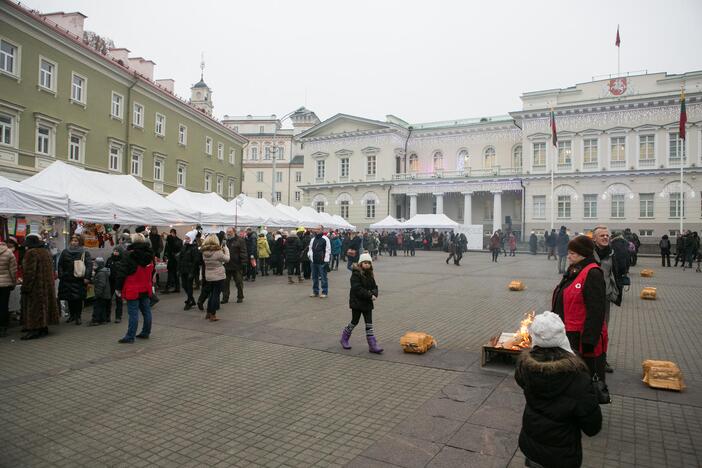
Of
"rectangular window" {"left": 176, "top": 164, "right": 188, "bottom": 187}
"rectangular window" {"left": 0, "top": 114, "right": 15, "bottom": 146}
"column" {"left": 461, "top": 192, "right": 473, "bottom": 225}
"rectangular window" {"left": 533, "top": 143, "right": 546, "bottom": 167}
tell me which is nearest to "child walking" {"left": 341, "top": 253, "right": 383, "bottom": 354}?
"rectangular window" {"left": 0, "top": 114, "right": 15, "bottom": 146}

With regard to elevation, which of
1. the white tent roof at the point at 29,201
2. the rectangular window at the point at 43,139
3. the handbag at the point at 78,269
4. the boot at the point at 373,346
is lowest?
the boot at the point at 373,346

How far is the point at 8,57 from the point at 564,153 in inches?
1759

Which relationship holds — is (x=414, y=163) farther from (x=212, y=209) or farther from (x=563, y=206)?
(x=212, y=209)

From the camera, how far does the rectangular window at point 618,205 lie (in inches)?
1630

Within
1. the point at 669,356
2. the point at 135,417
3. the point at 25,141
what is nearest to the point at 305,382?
the point at 135,417

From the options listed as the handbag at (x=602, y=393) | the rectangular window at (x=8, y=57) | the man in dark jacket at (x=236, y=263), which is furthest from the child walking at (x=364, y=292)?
the rectangular window at (x=8, y=57)

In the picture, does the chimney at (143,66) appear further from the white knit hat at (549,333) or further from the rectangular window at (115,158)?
the white knit hat at (549,333)

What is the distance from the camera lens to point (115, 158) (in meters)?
30.3

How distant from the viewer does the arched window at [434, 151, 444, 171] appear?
54969 mm

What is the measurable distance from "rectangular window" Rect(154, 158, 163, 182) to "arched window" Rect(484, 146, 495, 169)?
35552 mm

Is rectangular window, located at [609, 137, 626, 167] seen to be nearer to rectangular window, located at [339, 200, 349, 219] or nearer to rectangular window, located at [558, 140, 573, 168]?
rectangular window, located at [558, 140, 573, 168]

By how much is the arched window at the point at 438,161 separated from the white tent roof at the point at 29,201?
4811 cm

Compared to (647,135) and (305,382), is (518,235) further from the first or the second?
(305,382)

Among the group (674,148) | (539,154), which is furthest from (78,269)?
(674,148)
